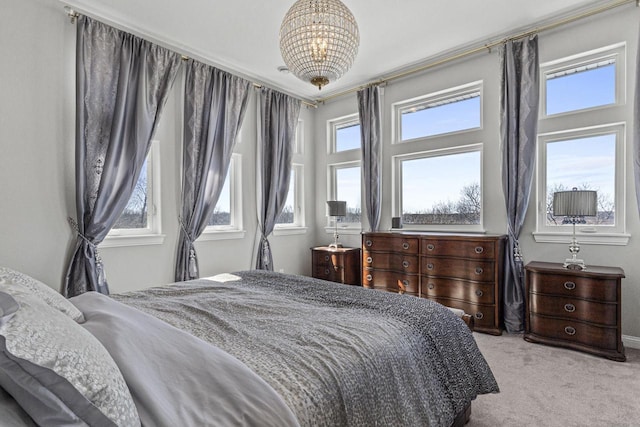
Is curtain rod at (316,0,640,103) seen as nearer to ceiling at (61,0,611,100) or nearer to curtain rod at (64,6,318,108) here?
ceiling at (61,0,611,100)

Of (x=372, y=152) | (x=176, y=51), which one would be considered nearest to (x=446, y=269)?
(x=372, y=152)

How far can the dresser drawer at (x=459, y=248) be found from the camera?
10.6 ft

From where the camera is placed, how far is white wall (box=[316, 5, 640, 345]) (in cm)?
290

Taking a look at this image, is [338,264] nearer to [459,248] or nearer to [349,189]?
[349,189]

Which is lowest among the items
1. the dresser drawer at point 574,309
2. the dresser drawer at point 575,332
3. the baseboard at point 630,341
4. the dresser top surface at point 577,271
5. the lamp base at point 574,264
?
the baseboard at point 630,341

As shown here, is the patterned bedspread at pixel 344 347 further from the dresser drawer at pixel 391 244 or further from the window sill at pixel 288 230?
the window sill at pixel 288 230

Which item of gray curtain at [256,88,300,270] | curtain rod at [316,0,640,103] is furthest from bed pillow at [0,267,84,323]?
curtain rod at [316,0,640,103]

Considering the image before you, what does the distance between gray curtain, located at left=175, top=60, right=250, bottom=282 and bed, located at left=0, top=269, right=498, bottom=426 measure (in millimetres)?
1565

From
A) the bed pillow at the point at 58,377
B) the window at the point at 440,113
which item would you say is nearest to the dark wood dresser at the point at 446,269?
the window at the point at 440,113

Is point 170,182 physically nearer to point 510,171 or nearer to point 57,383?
point 57,383

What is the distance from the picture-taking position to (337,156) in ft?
16.7

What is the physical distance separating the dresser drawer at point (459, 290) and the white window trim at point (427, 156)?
723 mm

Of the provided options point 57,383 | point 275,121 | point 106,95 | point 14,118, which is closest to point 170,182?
point 106,95

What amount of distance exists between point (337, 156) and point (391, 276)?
2074 millimetres
